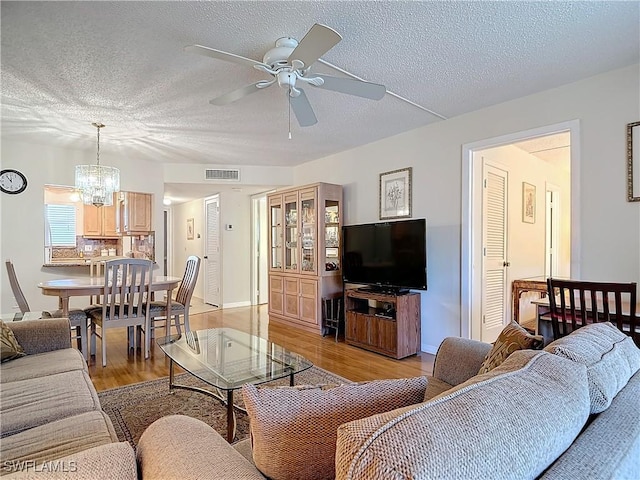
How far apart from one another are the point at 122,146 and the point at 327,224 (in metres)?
2.84

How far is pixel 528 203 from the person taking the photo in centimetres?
488

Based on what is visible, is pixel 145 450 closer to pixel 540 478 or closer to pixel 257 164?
pixel 540 478

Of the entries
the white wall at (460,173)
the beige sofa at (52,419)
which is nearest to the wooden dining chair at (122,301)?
the beige sofa at (52,419)

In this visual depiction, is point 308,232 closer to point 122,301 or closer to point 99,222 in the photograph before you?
point 122,301

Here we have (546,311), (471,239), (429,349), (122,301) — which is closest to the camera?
(546,311)

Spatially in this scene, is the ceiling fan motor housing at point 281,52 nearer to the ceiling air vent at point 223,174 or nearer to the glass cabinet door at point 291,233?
the glass cabinet door at point 291,233

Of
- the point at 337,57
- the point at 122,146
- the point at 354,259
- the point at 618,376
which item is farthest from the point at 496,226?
the point at 122,146

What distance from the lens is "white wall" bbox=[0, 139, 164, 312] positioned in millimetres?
4500

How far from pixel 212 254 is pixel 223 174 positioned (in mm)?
2035

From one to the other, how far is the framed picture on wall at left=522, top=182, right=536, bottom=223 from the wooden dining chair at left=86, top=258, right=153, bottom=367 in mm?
4542

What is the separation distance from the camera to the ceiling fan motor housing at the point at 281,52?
2.20 m

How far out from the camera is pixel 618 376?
41.0 inches

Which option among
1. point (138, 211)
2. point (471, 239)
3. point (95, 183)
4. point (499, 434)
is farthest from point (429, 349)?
point (138, 211)

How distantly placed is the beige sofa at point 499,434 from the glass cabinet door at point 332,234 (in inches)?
151
